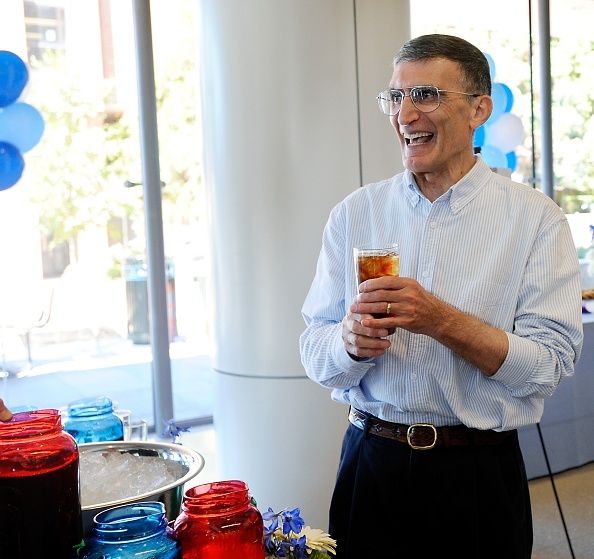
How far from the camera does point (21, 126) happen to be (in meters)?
4.30

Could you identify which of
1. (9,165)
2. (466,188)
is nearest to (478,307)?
(466,188)

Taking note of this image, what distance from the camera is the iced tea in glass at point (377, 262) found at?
156cm

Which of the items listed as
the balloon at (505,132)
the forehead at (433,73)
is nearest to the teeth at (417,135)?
the forehead at (433,73)

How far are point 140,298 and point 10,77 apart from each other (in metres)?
1.99

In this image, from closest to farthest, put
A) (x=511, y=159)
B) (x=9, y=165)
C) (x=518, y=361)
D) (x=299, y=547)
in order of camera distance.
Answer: (x=299, y=547) → (x=518, y=361) → (x=9, y=165) → (x=511, y=159)

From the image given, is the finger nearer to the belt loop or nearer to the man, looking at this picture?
the man

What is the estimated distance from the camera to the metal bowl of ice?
1.22 metres

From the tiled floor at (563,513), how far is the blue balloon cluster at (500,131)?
2.39m

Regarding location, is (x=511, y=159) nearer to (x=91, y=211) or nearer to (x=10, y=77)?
(x=91, y=211)

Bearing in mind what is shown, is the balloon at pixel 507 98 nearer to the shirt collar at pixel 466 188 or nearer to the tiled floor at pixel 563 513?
the tiled floor at pixel 563 513

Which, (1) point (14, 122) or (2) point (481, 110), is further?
(1) point (14, 122)

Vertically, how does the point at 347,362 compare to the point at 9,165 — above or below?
below

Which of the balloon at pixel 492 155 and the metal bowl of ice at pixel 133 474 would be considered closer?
the metal bowl of ice at pixel 133 474

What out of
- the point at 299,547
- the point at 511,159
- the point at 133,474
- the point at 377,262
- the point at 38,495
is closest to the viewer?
the point at 38,495
